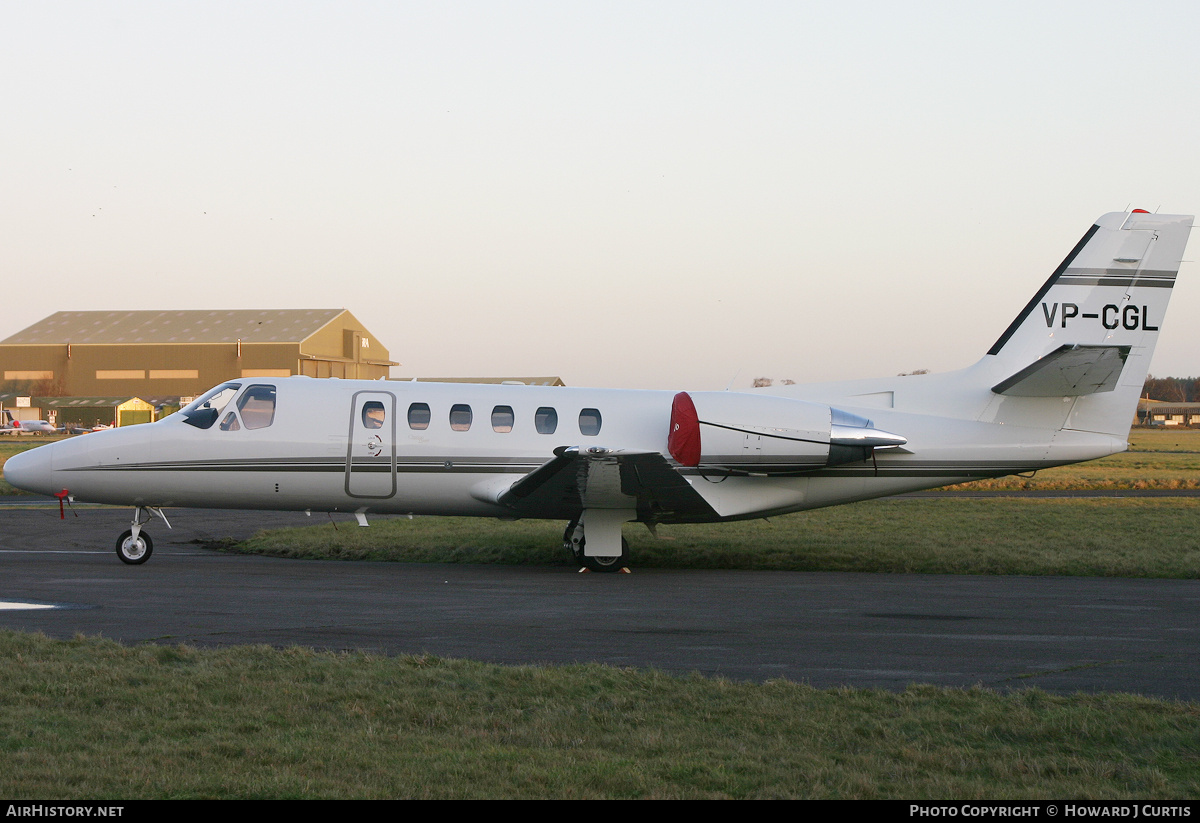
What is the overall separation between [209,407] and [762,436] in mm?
8350

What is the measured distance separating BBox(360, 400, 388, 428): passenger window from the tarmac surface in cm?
218

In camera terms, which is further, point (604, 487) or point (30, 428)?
point (30, 428)

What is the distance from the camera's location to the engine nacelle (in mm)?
15266

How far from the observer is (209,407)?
1573 centimetres

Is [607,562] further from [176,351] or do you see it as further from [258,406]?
[176,351]

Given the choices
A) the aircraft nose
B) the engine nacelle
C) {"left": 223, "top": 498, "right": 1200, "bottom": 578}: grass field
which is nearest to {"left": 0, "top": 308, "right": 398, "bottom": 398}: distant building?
{"left": 223, "top": 498, "right": 1200, "bottom": 578}: grass field

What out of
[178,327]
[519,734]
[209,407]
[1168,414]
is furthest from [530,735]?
[1168,414]

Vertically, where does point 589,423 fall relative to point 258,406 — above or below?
below

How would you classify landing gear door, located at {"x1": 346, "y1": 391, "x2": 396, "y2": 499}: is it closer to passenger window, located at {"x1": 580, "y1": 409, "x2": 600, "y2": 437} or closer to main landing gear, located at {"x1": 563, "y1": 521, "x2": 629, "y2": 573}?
passenger window, located at {"x1": 580, "y1": 409, "x2": 600, "y2": 437}

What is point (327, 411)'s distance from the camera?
15578mm

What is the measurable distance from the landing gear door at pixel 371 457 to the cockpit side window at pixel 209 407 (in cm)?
198

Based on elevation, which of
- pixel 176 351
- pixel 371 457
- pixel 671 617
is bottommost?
pixel 671 617

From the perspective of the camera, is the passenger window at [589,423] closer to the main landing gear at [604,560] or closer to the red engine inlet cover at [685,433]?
the red engine inlet cover at [685,433]
